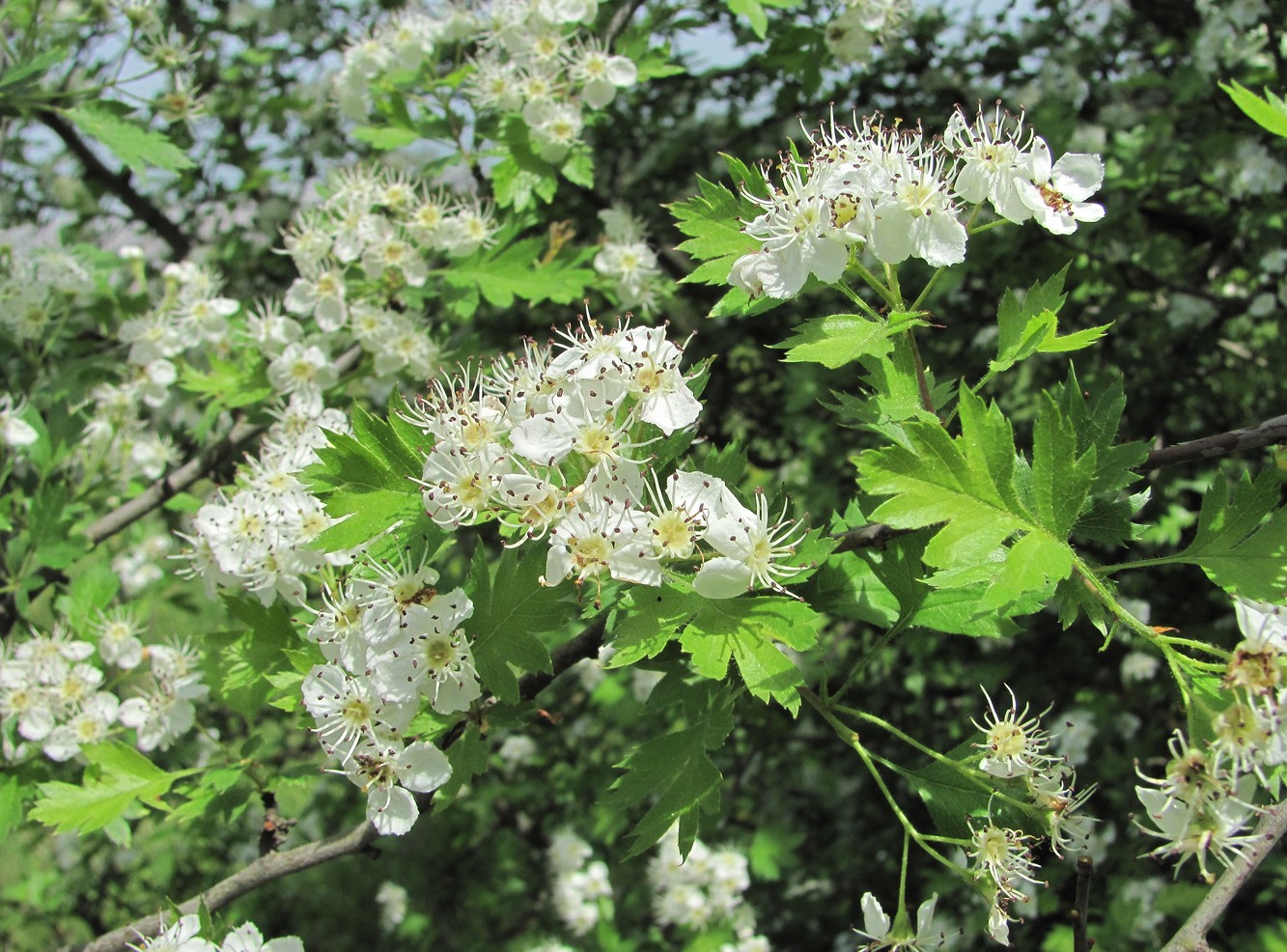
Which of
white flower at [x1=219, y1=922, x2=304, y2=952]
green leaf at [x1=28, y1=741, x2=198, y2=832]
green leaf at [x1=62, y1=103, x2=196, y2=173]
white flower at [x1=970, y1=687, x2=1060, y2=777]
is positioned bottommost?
green leaf at [x1=28, y1=741, x2=198, y2=832]

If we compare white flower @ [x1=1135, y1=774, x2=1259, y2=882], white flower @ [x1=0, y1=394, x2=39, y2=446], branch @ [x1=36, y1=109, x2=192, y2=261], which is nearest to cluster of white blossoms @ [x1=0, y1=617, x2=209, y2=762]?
white flower @ [x1=0, y1=394, x2=39, y2=446]

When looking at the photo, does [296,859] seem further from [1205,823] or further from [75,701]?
[1205,823]

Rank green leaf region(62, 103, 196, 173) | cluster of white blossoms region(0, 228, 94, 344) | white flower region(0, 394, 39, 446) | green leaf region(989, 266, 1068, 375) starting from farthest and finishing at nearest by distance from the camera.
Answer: cluster of white blossoms region(0, 228, 94, 344) < green leaf region(62, 103, 196, 173) < white flower region(0, 394, 39, 446) < green leaf region(989, 266, 1068, 375)

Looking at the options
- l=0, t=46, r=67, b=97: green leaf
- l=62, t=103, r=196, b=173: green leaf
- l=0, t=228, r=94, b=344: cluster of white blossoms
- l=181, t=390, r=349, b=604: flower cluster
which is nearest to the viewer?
l=181, t=390, r=349, b=604: flower cluster

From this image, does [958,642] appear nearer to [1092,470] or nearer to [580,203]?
[580,203]

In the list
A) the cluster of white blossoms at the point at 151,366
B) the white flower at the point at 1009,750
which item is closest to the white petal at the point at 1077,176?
the white flower at the point at 1009,750

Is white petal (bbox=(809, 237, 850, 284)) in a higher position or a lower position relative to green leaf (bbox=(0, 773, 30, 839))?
higher

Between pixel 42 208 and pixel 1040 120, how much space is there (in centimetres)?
422

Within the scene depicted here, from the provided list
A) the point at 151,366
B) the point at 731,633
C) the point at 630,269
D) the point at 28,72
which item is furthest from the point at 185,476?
the point at 731,633

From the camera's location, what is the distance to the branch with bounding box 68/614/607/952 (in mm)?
1602

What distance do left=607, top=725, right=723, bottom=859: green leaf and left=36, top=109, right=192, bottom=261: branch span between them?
3231 millimetres

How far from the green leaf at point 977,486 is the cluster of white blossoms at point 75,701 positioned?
64.4 inches

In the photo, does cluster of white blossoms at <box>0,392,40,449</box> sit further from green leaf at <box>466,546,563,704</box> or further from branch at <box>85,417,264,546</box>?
green leaf at <box>466,546,563,704</box>

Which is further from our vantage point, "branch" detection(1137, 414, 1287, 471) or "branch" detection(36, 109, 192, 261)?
"branch" detection(36, 109, 192, 261)
